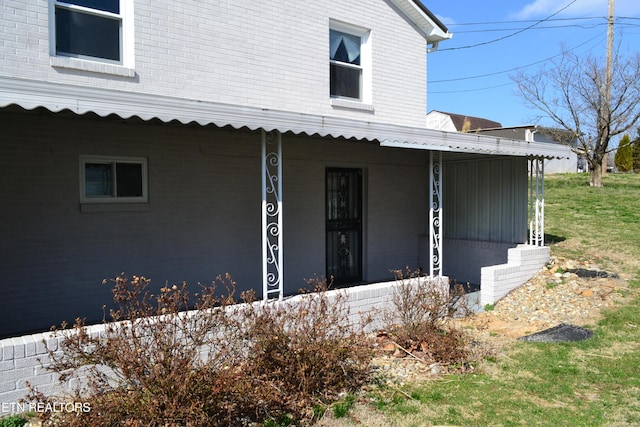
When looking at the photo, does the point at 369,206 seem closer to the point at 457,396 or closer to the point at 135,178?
the point at 135,178

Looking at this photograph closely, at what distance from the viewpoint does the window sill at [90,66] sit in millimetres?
6555

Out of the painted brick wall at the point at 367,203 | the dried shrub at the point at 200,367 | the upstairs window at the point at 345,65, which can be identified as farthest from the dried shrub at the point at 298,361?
the upstairs window at the point at 345,65

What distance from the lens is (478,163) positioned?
10.7 metres

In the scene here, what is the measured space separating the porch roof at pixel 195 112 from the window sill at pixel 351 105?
7.44ft

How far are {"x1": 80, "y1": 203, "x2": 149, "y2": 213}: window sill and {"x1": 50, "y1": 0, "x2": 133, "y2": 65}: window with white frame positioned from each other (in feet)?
6.57

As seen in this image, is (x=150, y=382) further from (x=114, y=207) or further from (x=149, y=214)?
(x=149, y=214)

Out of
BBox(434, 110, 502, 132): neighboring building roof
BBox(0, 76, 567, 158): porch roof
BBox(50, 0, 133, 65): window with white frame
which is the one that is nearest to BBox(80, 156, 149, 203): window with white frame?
BBox(50, 0, 133, 65): window with white frame

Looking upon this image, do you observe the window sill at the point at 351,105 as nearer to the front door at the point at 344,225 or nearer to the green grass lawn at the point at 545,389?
the front door at the point at 344,225

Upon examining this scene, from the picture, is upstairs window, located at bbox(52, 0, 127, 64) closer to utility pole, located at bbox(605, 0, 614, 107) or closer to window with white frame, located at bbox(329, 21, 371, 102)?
window with white frame, located at bbox(329, 21, 371, 102)

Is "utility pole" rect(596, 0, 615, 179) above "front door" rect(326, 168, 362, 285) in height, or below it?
above

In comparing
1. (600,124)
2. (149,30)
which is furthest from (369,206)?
(600,124)

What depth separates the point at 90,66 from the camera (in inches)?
268

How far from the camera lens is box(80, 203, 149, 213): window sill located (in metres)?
6.79

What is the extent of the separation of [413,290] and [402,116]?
483cm
